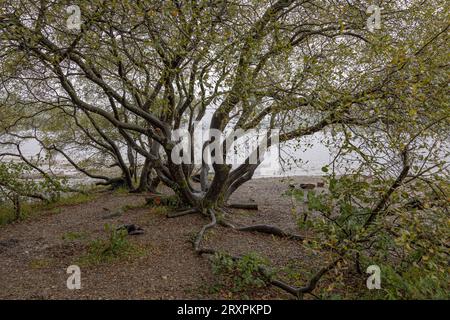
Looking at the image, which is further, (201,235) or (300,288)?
(201,235)

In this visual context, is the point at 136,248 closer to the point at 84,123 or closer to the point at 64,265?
the point at 64,265

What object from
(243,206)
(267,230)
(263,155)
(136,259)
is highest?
(263,155)

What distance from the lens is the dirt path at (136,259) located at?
373cm

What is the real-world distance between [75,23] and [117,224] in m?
4.06

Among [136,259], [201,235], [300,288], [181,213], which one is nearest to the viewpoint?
[300,288]

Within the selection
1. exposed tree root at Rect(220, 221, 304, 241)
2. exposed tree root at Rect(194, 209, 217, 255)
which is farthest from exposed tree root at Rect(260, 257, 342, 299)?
exposed tree root at Rect(220, 221, 304, 241)

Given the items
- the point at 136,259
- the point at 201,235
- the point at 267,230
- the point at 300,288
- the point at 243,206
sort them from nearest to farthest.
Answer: the point at 300,288, the point at 136,259, the point at 201,235, the point at 267,230, the point at 243,206

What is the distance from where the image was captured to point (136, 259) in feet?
15.1

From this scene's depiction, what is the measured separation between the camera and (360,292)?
3363mm

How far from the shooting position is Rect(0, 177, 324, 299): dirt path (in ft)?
12.2

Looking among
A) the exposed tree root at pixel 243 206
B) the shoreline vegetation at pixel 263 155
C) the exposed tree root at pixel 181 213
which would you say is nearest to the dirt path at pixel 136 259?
the shoreline vegetation at pixel 263 155

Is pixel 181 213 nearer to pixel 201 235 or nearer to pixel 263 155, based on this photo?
pixel 201 235

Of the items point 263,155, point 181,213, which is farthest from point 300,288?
point 181,213
